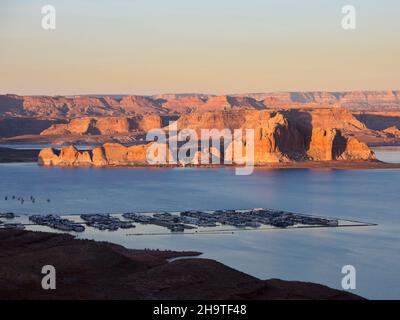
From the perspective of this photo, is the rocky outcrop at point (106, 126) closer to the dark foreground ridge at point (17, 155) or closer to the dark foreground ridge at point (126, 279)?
→ the dark foreground ridge at point (17, 155)

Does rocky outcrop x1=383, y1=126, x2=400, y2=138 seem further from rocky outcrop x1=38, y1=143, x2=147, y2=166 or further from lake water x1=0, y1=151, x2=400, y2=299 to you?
lake water x1=0, y1=151, x2=400, y2=299

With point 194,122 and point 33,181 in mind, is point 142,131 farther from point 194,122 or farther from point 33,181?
point 33,181

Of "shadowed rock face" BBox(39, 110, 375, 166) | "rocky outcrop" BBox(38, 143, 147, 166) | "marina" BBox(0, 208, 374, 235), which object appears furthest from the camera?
"shadowed rock face" BBox(39, 110, 375, 166)

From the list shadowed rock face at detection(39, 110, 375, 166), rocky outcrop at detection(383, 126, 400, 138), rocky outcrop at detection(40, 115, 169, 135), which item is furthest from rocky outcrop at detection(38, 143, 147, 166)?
rocky outcrop at detection(383, 126, 400, 138)

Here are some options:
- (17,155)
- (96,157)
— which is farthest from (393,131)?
(96,157)
